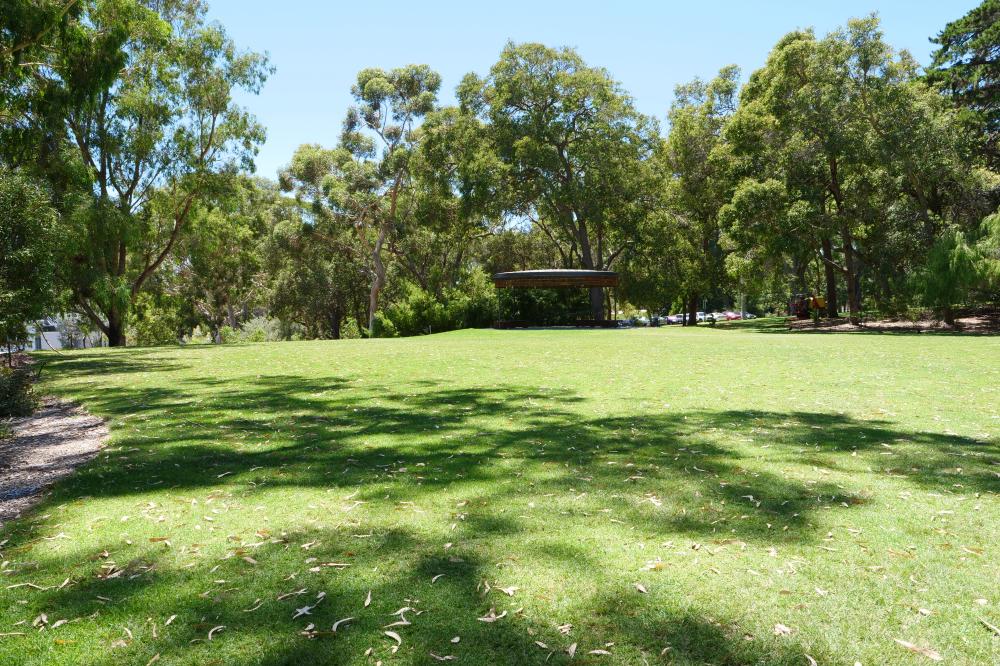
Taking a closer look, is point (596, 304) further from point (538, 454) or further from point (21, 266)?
point (538, 454)

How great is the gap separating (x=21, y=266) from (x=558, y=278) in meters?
26.1

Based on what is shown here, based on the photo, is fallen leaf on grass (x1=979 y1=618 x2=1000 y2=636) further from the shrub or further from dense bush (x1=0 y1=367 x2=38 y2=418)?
the shrub

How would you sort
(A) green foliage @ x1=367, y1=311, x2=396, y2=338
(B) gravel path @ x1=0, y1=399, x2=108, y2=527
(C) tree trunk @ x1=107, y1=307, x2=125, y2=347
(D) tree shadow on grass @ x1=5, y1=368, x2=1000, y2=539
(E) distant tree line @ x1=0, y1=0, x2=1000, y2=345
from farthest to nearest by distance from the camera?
1. (A) green foliage @ x1=367, y1=311, x2=396, y2=338
2. (C) tree trunk @ x1=107, y1=307, x2=125, y2=347
3. (E) distant tree line @ x1=0, y1=0, x2=1000, y2=345
4. (B) gravel path @ x1=0, y1=399, x2=108, y2=527
5. (D) tree shadow on grass @ x1=5, y1=368, x2=1000, y2=539

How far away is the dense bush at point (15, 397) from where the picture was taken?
8.27 m

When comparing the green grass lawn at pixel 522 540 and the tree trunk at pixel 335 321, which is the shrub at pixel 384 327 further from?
the green grass lawn at pixel 522 540

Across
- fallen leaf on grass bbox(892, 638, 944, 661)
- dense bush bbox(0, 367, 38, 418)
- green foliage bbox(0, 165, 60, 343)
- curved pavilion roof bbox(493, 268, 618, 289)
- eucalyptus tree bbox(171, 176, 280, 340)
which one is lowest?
fallen leaf on grass bbox(892, 638, 944, 661)

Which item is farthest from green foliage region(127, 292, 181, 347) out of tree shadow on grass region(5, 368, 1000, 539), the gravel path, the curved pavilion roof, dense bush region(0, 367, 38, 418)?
tree shadow on grass region(5, 368, 1000, 539)

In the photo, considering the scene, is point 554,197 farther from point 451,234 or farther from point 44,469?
point 44,469

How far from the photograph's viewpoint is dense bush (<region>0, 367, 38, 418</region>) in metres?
8.27

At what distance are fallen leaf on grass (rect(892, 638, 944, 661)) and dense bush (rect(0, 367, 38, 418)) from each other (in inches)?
378

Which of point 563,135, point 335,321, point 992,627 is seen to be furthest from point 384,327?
point 992,627

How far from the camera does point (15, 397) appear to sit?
27.5 ft

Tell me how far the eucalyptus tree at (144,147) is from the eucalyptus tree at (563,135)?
16398 millimetres

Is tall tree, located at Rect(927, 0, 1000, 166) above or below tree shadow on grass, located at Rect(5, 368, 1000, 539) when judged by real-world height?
above
